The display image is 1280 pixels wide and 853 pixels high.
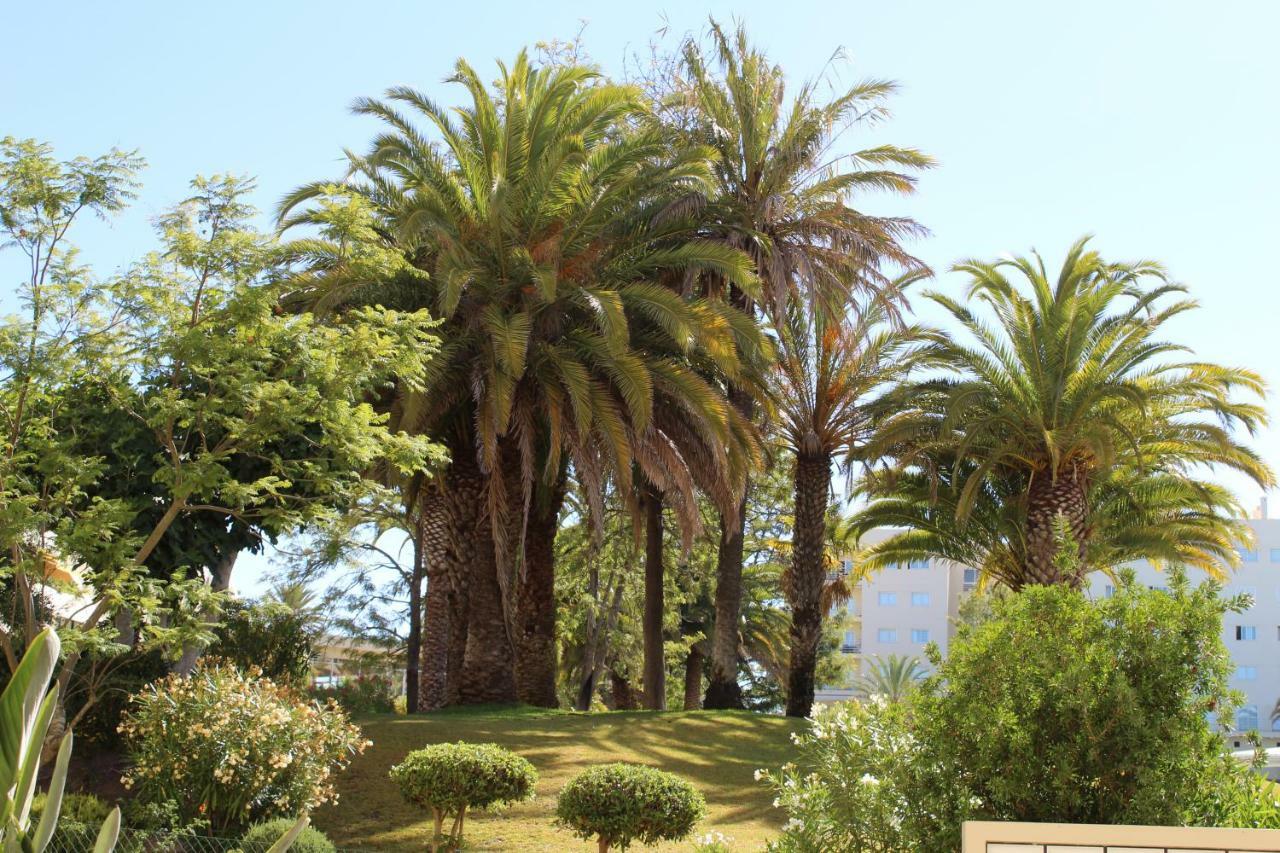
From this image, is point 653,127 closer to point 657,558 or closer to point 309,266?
point 309,266

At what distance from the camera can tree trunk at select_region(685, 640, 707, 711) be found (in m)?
39.1

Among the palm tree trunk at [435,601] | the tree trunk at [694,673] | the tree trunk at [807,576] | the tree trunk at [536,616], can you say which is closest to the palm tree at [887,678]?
the tree trunk at [694,673]

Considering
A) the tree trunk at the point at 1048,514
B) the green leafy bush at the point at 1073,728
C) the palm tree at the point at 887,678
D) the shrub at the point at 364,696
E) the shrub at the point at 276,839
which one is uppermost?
the tree trunk at the point at 1048,514

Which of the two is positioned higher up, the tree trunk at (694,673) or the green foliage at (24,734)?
the green foliage at (24,734)

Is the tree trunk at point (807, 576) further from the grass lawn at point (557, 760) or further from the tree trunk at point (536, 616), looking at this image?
the tree trunk at point (536, 616)

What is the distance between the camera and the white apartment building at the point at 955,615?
69.8m

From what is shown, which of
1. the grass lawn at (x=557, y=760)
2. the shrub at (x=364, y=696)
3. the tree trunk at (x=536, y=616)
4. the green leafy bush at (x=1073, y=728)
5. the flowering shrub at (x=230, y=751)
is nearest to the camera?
the green leafy bush at (x=1073, y=728)

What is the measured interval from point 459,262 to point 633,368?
2.94 metres

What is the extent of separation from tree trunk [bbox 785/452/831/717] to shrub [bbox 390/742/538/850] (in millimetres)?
12334

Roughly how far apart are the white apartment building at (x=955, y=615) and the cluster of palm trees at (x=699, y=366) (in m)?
46.1

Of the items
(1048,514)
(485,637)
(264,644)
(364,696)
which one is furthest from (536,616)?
(1048,514)

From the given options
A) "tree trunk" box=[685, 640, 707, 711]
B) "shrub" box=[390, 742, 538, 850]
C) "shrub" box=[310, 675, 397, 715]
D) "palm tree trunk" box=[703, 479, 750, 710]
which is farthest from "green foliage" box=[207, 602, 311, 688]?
"tree trunk" box=[685, 640, 707, 711]

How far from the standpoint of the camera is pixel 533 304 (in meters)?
19.1

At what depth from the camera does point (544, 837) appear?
1296cm
